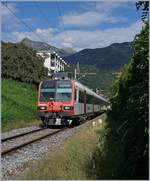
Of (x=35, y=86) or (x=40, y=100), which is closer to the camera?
(x=40, y=100)

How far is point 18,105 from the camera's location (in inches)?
1521

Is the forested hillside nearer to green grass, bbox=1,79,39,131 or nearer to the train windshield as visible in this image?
green grass, bbox=1,79,39,131

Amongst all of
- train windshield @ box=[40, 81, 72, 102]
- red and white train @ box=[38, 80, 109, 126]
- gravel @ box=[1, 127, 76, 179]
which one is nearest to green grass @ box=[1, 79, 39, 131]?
red and white train @ box=[38, 80, 109, 126]

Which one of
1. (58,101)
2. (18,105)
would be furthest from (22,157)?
(18,105)

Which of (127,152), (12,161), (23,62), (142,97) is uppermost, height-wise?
(23,62)

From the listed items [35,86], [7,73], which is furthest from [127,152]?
[35,86]

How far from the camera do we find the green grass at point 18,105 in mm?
31511

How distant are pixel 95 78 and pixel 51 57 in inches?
348

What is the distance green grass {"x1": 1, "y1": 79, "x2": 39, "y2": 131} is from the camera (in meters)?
31.5

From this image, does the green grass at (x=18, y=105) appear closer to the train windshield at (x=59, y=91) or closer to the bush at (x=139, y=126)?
the train windshield at (x=59, y=91)

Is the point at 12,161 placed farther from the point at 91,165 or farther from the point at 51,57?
the point at 51,57

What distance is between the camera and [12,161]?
13523 mm

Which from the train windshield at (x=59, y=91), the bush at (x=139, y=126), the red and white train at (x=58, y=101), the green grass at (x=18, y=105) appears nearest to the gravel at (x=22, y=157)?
the bush at (x=139, y=126)

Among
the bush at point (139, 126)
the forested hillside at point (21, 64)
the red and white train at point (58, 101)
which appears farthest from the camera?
the forested hillside at point (21, 64)
